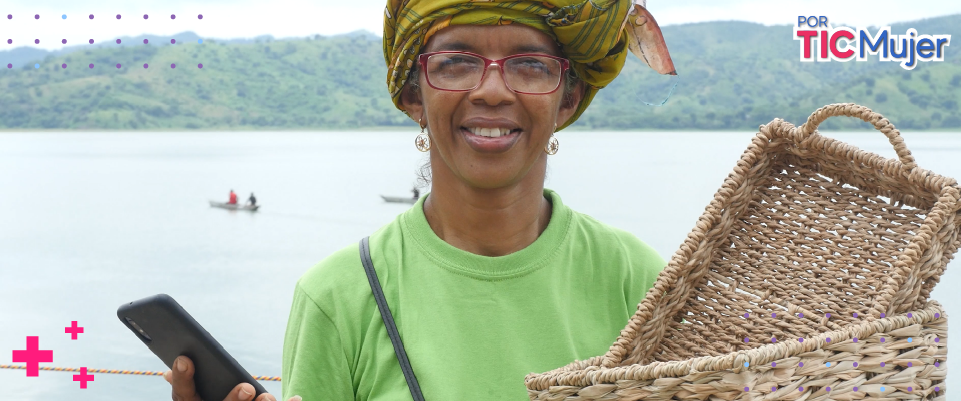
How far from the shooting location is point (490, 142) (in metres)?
1.58

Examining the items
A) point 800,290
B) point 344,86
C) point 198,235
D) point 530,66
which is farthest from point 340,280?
point 344,86

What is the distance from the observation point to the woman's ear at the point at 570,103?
5.73ft

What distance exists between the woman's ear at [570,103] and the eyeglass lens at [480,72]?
12 centimetres

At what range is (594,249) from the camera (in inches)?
71.2

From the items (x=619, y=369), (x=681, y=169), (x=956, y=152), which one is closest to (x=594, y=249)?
(x=619, y=369)

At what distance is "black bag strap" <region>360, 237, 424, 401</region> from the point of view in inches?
62.1

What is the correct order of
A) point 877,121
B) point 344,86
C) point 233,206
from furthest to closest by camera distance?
point 344,86, point 233,206, point 877,121

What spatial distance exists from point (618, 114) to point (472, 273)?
68363 millimetres

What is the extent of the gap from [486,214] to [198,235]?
2538 cm

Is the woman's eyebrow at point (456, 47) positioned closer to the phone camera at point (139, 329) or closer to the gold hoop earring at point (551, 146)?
the gold hoop earring at point (551, 146)

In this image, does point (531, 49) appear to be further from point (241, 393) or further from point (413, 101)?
point (241, 393)

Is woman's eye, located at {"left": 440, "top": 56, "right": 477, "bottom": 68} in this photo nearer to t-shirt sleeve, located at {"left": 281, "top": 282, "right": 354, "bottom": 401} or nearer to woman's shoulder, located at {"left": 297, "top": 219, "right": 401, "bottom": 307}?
woman's shoulder, located at {"left": 297, "top": 219, "right": 401, "bottom": 307}

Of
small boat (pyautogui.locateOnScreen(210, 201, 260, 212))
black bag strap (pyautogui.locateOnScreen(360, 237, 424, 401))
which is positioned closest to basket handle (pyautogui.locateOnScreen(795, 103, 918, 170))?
black bag strap (pyautogui.locateOnScreen(360, 237, 424, 401))

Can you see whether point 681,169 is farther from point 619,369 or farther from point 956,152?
point 619,369
